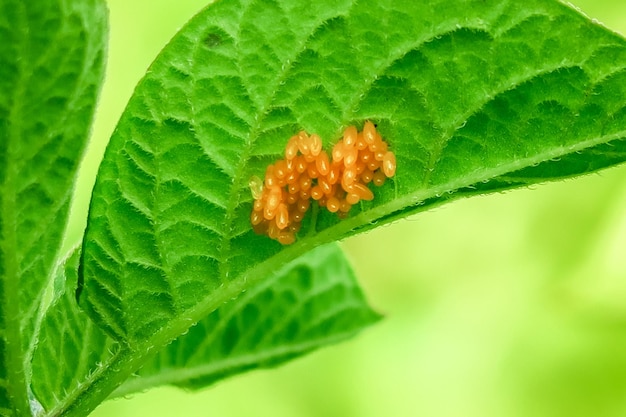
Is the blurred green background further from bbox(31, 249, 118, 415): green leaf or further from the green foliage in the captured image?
the green foliage

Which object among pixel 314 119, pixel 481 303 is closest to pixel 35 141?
pixel 314 119

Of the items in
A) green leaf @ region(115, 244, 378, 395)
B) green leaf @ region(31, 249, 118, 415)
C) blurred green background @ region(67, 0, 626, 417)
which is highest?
blurred green background @ region(67, 0, 626, 417)

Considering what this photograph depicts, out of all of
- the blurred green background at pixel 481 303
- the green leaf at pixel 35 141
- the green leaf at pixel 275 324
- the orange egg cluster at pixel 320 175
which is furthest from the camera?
the blurred green background at pixel 481 303

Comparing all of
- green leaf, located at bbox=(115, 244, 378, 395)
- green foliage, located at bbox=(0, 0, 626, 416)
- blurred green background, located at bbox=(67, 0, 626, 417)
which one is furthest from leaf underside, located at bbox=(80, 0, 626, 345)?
blurred green background, located at bbox=(67, 0, 626, 417)

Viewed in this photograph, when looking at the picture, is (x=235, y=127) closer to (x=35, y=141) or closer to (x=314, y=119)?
(x=314, y=119)

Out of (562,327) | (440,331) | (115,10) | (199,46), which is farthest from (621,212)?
(199,46)

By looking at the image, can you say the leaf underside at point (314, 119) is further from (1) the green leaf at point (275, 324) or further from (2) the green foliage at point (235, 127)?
(1) the green leaf at point (275, 324)

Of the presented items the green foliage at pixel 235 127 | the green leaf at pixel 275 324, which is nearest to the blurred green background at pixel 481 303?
the green leaf at pixel 275 324
